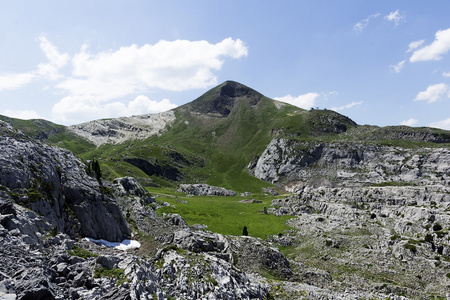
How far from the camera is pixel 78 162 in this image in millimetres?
52375

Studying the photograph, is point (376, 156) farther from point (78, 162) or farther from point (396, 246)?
point (78, 162)

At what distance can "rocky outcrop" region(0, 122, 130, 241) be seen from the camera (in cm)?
3466

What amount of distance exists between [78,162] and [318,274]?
172 ft

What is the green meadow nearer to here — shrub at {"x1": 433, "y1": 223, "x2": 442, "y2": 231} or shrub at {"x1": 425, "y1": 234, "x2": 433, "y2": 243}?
shrub at {"x1": 425, "y1": 234, "x2": 433, "y2": 243}

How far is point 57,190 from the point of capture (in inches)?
1628

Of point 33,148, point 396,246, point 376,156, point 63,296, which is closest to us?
point 63,296

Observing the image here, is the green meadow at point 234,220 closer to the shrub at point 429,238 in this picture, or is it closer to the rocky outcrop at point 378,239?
the rocky outcrop at point 378,239

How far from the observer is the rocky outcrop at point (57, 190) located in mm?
34656

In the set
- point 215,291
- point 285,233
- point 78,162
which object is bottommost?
point 285,233

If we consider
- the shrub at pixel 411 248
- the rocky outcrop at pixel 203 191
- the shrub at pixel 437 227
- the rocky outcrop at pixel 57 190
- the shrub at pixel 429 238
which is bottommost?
the rocky outcrop at pixel 203 191

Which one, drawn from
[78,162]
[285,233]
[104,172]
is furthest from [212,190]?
[78,162]

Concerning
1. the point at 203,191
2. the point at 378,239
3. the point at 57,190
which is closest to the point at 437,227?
the point at 378,239

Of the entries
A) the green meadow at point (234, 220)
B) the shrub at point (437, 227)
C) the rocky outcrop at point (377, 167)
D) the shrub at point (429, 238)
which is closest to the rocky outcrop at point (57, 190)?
the green meadow at point (234, 220)

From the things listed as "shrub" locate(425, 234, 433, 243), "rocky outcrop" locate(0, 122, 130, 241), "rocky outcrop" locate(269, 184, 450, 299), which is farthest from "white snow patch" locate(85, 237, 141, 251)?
"shrub" locate(425, 234, 433, 243)
